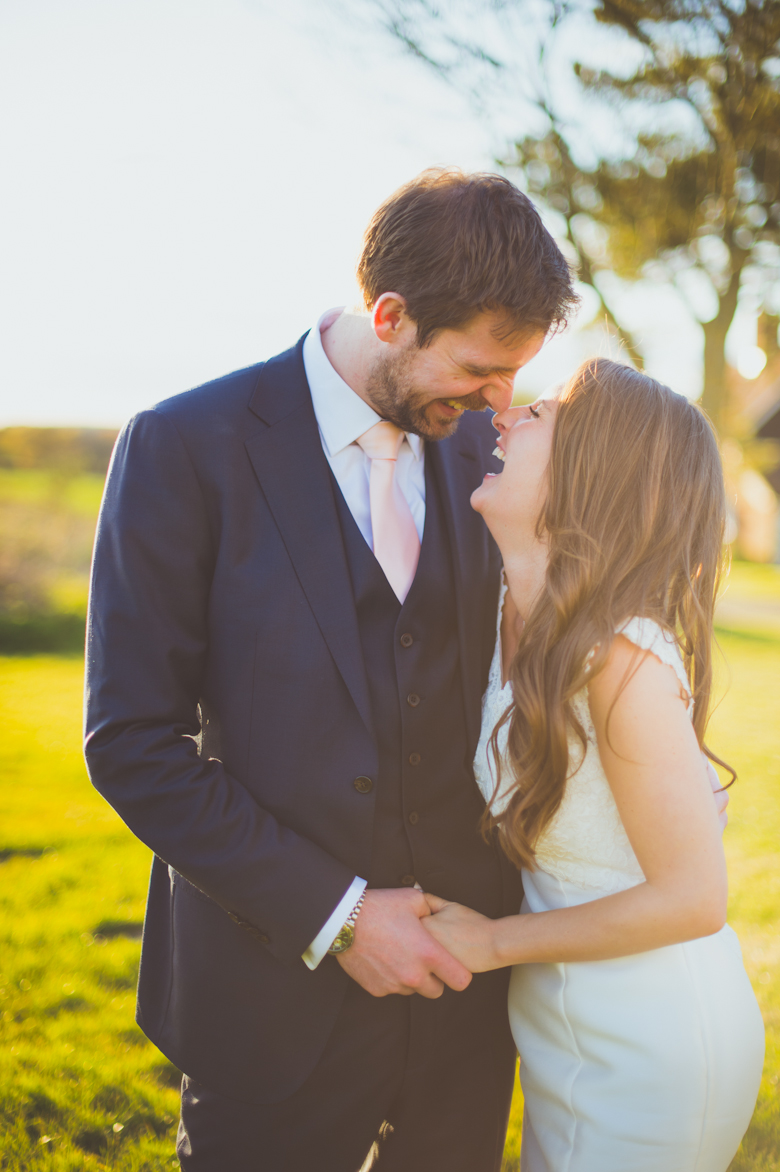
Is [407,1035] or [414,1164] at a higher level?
[407,1035]

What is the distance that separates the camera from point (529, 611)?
186 cm

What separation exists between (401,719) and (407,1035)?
753 mm

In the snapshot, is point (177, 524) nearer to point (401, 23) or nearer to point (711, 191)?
point (401, 23)

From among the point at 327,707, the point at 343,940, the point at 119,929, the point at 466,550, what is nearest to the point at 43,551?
the point at 119,929

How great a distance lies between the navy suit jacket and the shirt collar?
0.07 meters

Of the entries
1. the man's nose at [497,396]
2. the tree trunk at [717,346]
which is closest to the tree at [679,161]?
the tree trunk at [717,346]

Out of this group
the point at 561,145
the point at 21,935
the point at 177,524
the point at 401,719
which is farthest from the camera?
the point at 561,145

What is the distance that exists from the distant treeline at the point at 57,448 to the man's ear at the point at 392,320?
10.5 m

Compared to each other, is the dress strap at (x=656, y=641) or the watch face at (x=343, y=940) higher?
the dress strap at (x=656, y=641)

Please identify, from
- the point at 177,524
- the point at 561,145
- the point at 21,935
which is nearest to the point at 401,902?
the point at 177,524

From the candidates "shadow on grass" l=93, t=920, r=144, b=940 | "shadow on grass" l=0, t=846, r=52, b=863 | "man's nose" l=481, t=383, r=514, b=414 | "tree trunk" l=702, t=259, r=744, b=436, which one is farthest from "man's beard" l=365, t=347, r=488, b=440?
"tree trunk" l=702, t=259, r=744, b=436

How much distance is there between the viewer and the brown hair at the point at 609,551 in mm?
1683

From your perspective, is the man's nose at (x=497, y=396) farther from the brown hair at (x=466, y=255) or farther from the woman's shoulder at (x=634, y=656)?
the woman's shoulder at (x=634, y=656)

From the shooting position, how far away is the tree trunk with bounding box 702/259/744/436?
365 inches
